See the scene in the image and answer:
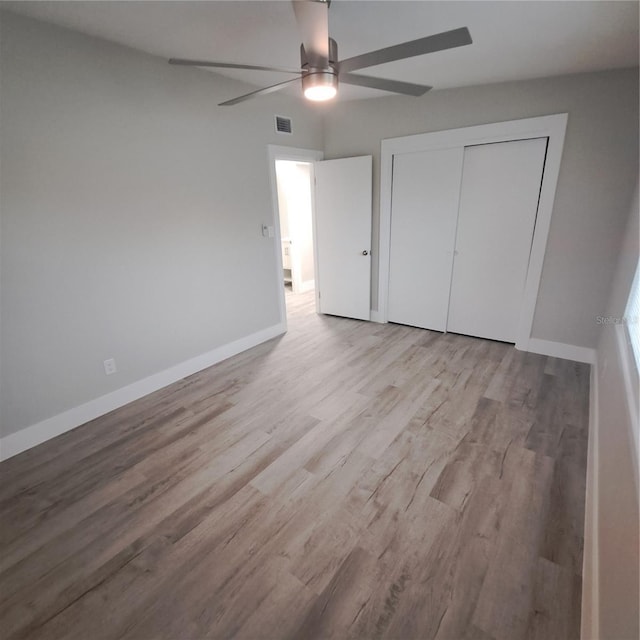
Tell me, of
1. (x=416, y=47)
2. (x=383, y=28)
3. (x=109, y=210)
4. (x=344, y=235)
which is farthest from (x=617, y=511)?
(x=344, y=235)

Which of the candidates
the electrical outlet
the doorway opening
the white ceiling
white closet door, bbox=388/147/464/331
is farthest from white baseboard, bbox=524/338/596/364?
the electrical outlet

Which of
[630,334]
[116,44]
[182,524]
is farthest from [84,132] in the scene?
[630,334]

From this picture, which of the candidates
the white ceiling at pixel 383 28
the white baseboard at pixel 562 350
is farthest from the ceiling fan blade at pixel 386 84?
the white baseboard at pixel 562 350

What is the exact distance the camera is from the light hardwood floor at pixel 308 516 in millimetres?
1248

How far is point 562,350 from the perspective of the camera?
10.4 ft

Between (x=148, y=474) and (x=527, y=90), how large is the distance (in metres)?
→ 4.13

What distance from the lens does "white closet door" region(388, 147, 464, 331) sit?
3430mm

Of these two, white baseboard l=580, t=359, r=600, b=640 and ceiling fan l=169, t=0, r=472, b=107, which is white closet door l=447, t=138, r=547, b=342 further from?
ceiling fan l=169, t=0, r=472, b=107

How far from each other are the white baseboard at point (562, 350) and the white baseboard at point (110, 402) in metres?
2.92

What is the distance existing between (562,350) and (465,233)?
58.6 inches

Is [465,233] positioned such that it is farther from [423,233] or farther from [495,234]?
[423,233]

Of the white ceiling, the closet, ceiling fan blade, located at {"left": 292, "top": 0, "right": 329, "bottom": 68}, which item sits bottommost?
the closet

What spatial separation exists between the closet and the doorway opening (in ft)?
6.15

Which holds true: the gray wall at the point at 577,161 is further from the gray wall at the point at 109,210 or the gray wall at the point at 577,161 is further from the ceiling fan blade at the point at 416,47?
the ceiling fan blade at the point at 416,47
